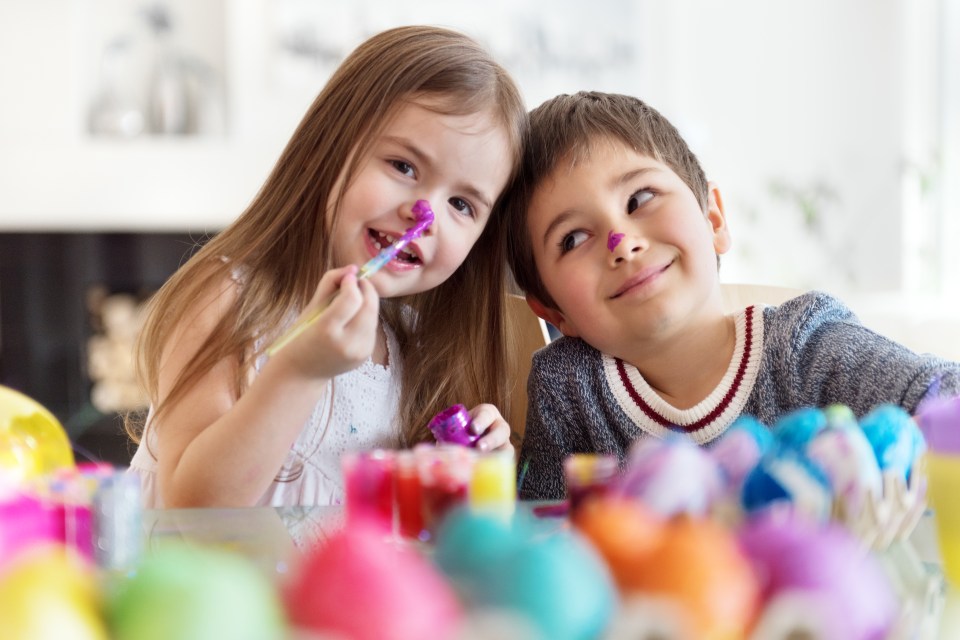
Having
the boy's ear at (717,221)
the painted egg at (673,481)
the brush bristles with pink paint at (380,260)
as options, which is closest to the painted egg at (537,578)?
the painted egg at (673,481)

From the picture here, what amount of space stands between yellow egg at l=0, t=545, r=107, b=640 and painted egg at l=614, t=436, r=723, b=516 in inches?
11.9

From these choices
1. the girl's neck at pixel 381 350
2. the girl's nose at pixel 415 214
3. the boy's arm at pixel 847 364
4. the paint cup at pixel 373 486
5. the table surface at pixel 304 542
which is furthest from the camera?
the girl's neck at pixel 381 350

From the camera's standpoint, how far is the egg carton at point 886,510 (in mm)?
636

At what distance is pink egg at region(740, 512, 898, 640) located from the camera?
1.47ft

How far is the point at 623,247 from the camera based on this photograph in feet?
3.93

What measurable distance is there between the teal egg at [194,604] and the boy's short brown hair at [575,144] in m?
0.94

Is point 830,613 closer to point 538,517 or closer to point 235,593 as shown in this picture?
point 235,593

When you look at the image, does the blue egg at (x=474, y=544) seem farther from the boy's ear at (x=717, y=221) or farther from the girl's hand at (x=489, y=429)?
the boy's ear at (x=717, y=221)

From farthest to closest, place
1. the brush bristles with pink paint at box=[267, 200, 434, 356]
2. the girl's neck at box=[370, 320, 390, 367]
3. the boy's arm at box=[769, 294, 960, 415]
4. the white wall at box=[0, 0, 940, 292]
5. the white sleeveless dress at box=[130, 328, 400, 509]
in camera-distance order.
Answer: the white wall at box=[0, 0, 940, 292] < the girl's neck at box=[370, 320, 390, 367] < the white sleeveless dress at box=[130, 328, 400, 509] < the boy's arm at box=[769, 294, 960, 415] < the brush bristles with pink paint at box=[267, 200, 434, 356]

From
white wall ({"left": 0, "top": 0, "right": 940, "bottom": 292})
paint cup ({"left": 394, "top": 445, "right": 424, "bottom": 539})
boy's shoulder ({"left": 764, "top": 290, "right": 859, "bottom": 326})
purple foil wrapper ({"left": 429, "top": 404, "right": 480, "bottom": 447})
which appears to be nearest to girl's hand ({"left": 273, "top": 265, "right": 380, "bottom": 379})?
purple foil wrapper ({"left": 429, "top": 404, "right": 480, "bottom": 447})

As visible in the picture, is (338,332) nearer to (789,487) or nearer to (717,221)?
(789,487)

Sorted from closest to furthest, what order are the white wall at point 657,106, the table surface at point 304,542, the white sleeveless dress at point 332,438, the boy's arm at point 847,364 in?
the table surface at point 304,542 → the boy's arm at point 847,364 → the white sleeveless dress at point 332,438 → the white wall at point 657,106

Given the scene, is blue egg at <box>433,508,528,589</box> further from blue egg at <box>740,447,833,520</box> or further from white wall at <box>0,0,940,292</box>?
white wall at <box>0,0,940,292</box>

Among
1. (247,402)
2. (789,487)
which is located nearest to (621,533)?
(789,487)
